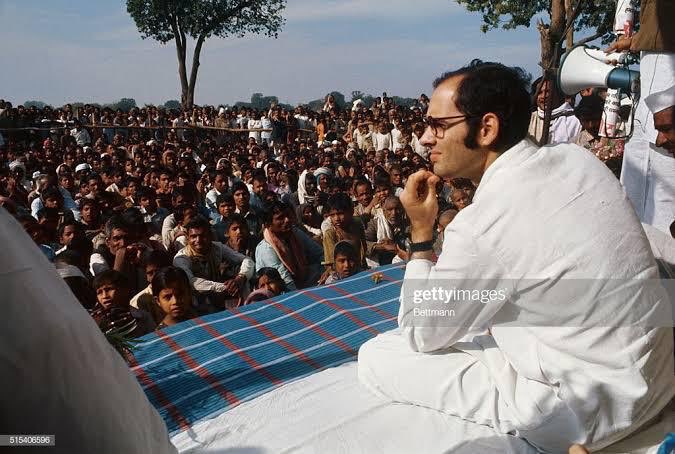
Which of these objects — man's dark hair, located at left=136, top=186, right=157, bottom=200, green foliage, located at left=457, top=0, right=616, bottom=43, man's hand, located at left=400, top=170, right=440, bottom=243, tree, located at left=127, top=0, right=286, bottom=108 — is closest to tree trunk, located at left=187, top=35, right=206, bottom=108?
tree, located at left=127, top=0, right=286, bottom=108

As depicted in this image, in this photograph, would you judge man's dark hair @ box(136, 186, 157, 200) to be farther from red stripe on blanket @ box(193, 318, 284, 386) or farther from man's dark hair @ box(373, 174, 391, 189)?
red stripe on blanket @ box(193, 318, 284, 386)

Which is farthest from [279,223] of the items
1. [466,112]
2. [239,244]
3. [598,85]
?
[466,112]

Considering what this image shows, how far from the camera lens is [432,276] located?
191 cm

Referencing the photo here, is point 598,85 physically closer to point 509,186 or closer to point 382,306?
point 382,306

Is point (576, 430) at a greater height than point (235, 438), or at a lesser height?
greater

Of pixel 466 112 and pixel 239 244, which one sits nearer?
pixel 466 112

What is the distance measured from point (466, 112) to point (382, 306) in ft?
5.79

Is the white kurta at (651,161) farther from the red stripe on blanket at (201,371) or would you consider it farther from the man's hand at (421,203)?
the red stripe on blanket at (201,371)

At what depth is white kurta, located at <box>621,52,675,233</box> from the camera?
382 cm

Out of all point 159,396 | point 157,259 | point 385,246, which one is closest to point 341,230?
point 385,246

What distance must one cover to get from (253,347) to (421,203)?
120 centimetres

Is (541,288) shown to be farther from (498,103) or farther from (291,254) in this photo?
(291,254)

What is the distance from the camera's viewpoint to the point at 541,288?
5.84 ft

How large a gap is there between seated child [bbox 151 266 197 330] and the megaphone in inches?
131
